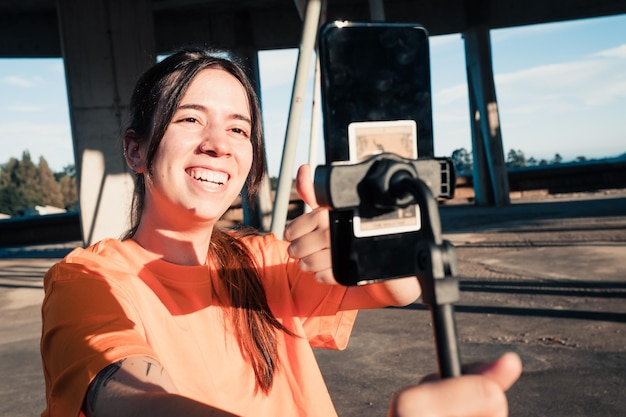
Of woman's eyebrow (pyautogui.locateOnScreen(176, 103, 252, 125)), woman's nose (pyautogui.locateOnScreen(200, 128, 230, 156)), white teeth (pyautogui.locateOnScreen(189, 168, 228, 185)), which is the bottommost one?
white teeth (pyautogui.locateOnScreen(189, 168, 228, 185))

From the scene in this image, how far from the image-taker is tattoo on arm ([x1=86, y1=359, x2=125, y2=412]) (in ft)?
3.64

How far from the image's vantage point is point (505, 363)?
64 cm

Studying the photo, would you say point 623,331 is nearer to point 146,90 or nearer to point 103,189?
point 146,90

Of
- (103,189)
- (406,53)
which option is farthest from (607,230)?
(406,53)

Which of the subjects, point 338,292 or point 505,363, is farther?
point 338,292

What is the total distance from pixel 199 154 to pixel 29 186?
Answer: 87661 millimetres

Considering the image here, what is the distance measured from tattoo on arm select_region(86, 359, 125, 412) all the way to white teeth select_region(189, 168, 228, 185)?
0.69m

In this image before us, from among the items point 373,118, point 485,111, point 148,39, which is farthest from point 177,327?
point 485,111

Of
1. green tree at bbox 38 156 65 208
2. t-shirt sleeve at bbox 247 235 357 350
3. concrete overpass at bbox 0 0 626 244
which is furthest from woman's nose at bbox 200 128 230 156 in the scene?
green tree at bbox 38 156 65 208

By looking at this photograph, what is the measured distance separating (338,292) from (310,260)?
21.0 inches

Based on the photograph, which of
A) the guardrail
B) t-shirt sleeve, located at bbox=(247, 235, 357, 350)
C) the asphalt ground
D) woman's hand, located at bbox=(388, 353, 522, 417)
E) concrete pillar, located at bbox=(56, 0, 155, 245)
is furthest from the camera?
the guardrail

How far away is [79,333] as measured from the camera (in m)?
1.24

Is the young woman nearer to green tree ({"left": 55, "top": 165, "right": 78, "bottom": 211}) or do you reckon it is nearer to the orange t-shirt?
the orange t-shirt

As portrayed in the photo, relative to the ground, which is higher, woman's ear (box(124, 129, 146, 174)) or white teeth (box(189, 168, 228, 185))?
woman's ear (box(124, 129, 146, 174))
